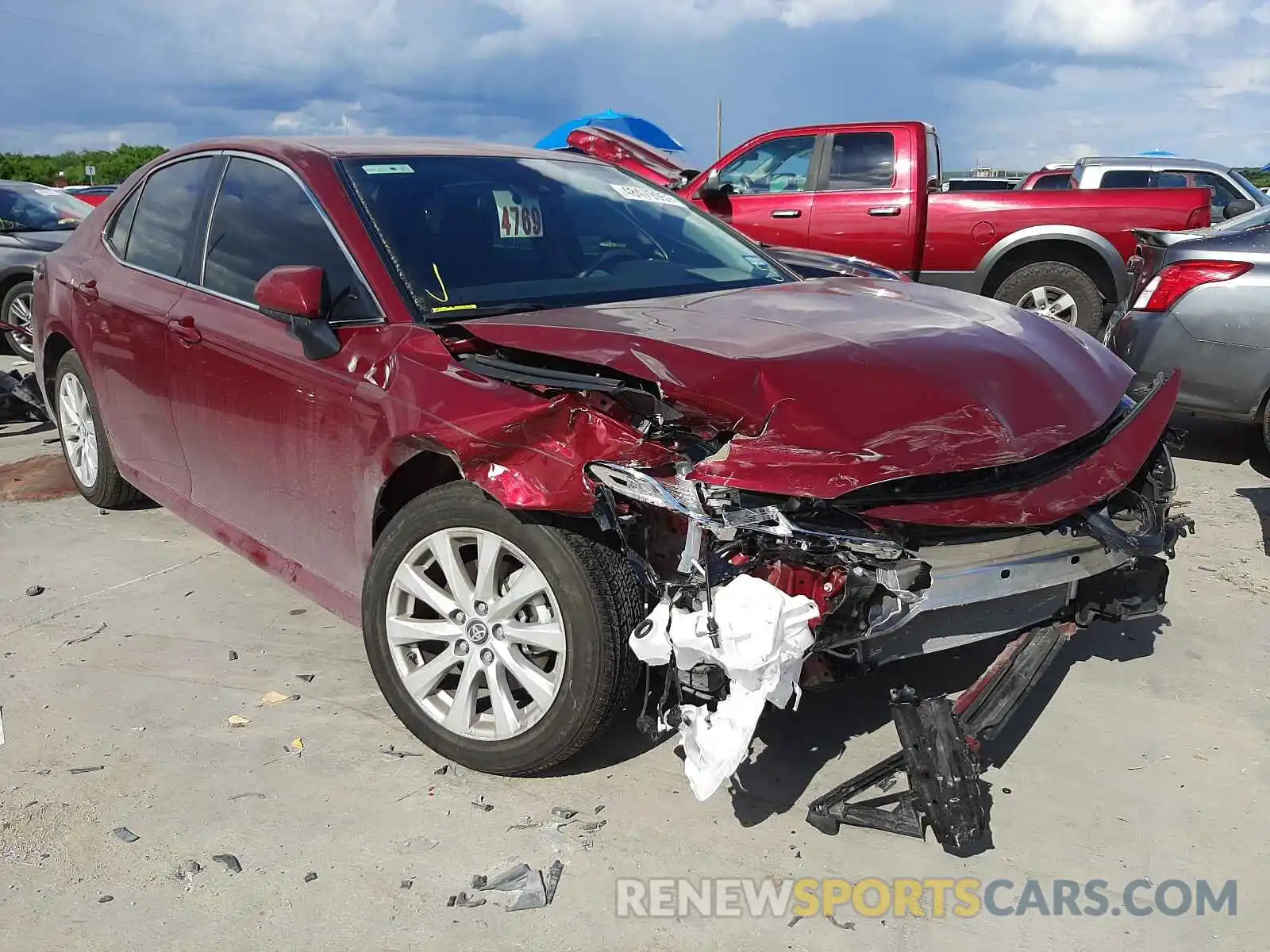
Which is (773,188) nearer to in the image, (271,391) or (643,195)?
(643,195)

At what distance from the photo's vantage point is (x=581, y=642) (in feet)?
8.69

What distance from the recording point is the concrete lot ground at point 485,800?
7.95 ft

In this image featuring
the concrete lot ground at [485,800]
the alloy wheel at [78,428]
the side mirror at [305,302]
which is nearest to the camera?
the concrete lot ground at [485,800]

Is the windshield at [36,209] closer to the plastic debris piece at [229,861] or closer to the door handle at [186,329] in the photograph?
the door handle at [186,329]

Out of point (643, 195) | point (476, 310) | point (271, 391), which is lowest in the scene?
point (271, 391)

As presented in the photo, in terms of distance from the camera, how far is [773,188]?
30.3ft

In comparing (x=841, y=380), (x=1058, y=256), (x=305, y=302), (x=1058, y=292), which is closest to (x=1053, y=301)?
(x=1058, y=292)

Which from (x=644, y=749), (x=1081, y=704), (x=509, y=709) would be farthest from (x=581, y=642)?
(x=1081, y=704)

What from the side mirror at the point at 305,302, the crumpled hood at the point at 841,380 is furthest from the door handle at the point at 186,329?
the crumpled hood at the point at 841,380

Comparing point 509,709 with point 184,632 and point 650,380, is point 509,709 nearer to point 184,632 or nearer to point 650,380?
point 650,380

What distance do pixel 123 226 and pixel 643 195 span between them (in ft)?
7.45

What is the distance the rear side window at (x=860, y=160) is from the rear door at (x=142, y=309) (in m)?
6.01

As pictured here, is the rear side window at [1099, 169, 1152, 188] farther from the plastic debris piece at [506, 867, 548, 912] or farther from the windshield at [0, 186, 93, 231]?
the plastic debris piece at [506, 867, 548, 912]

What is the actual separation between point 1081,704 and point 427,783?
206 centimetres
